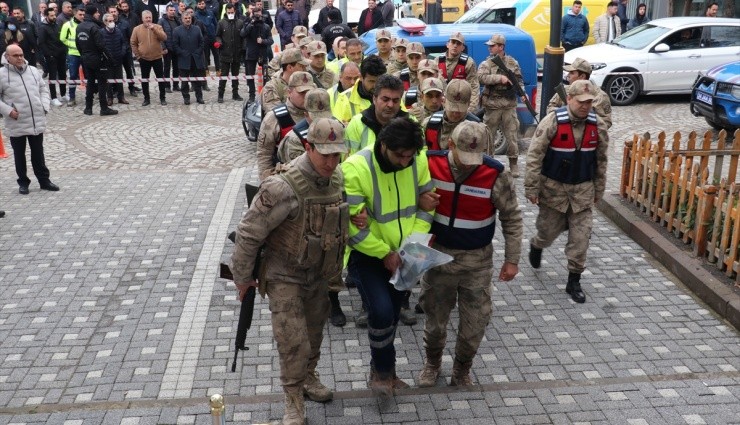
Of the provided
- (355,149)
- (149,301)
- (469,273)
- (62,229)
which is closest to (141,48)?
(62,229)

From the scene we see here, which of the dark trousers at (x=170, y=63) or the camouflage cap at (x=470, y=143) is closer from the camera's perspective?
the camouflage cap at (x=470, y=143)

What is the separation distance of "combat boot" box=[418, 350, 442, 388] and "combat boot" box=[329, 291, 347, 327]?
1.07 m

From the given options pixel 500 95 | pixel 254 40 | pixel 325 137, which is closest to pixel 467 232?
pixel 325 137

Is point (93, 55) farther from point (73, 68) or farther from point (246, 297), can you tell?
point (246, 297)

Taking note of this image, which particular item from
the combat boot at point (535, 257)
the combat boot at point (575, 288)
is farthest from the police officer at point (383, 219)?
the combat boot at point (535, 257)

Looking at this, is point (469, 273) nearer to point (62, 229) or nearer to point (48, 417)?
point (48, 417)

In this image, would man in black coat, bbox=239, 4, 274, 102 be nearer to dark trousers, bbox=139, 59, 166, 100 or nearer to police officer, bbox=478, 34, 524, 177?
dark trousers, bbox=139, 59, 166, 100

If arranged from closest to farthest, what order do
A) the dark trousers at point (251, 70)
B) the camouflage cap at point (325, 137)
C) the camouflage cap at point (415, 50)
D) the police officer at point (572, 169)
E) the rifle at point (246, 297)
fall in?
1. the camouflage cap at point (325, 137)
2. the rifle at point (246, 297)
3. the police officer at point (572, 169)
4. the camouflage cap at point (415, 50)
5. the dark trousers at point (251, 70)

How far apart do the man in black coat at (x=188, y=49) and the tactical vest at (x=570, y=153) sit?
11430 mm

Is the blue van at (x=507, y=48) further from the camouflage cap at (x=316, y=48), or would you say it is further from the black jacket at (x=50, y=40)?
the black jacket at (x=50, y=40)

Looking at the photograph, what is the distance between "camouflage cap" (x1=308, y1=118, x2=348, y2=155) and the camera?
4.07 meters

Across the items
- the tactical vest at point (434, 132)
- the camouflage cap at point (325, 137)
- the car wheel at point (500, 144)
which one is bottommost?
the car wheel at point (500, 144)

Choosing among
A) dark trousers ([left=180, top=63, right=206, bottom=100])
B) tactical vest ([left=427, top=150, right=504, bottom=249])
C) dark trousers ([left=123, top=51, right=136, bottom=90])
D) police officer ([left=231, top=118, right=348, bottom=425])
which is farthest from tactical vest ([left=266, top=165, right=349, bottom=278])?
dark trousers ([left=123, top=51, right=136, bottom=90])

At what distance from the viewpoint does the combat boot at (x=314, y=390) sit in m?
4.86
